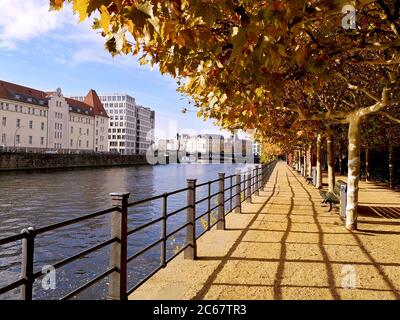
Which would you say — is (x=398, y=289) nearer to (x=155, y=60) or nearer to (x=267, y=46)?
(x=267, y=46)

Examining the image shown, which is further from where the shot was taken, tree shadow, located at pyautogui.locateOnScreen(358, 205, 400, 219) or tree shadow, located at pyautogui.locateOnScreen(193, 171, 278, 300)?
tree shadow, located at pyautogui.locateOnScreen(358, 205, 400, 219)

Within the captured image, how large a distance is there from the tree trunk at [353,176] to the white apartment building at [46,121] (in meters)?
80.2

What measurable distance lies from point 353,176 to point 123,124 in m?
154

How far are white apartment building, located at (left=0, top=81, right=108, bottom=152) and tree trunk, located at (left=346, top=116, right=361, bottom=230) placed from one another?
263 ft

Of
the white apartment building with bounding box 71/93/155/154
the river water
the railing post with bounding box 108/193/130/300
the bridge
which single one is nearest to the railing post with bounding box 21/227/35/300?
the bridge

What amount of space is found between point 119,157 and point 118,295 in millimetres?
98428

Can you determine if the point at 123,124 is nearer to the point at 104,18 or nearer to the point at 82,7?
the point at 104,18

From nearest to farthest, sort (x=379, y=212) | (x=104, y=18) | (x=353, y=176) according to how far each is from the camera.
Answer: (x=104, y=18) < (x=353, y=176) < (x=379, y=212)

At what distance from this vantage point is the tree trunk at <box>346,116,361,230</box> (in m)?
10.8

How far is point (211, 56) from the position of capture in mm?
5531

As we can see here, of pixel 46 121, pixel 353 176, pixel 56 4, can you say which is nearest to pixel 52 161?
pixel 46 121

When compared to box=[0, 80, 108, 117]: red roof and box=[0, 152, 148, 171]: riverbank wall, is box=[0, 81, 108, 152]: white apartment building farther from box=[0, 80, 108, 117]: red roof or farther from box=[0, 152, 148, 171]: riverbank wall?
box=[0, 152, 148, 171]: riverbank wall

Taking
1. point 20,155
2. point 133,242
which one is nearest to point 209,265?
point 133,242

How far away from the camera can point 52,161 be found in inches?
2682
